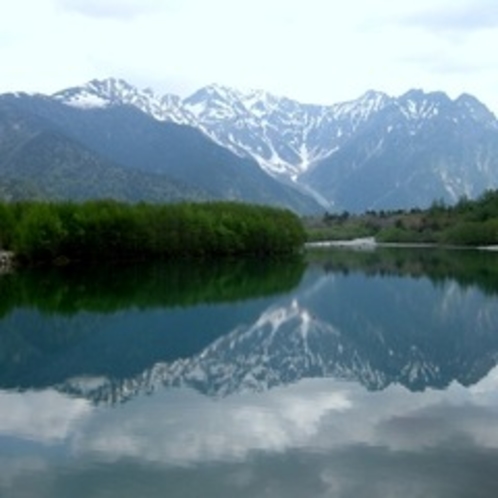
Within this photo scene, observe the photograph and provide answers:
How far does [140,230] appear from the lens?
5576 inches

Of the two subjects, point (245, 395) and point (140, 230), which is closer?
point (245, 395)

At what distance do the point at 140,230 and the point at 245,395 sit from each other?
343 feet

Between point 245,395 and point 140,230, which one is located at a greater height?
point 140,230

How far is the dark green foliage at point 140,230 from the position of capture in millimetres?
125312

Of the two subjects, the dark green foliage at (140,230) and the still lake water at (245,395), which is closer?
the still lake water at (245,395)

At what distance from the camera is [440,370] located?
47.4 meters

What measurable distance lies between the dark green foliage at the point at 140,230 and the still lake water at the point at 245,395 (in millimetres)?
37490

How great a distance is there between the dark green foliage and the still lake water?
123 feet

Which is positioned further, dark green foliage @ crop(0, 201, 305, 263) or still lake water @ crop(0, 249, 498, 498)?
dark green foliage @ crop(0, 201, 305, 263)

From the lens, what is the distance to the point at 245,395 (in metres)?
38.9

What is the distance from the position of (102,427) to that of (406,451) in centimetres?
1093

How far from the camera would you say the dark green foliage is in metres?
125

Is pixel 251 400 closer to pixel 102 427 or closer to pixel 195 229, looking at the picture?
pixel 102 427

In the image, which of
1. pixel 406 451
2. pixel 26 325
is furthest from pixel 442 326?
pixel 406 451
